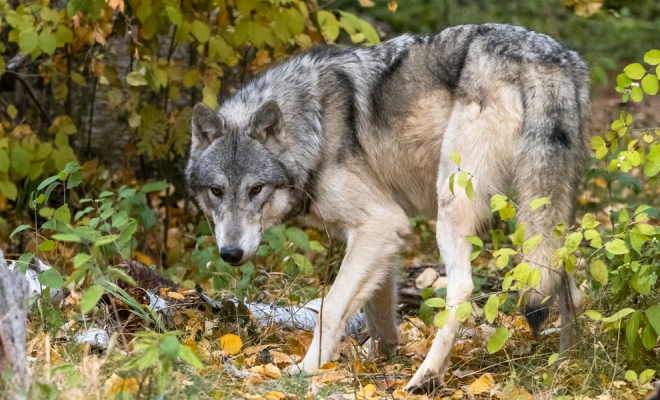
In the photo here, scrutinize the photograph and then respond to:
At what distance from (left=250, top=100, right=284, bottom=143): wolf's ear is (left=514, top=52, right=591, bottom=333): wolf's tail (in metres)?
1.33

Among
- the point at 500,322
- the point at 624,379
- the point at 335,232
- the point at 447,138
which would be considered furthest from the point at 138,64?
the point at 624,379

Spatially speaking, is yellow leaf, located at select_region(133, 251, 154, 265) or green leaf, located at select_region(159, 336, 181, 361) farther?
yellow leaf, located at select_region(133, 251, 154, 265)

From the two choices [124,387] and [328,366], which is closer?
[124,387]

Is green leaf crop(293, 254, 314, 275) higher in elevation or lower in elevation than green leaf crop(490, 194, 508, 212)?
lower

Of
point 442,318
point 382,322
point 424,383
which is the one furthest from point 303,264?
point 442,318

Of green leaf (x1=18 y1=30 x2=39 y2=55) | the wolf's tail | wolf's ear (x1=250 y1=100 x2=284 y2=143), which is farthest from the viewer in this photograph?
green leaf (x1=18 y1=30 x2=39 y2=55)

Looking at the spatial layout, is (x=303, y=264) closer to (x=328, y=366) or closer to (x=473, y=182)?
(x=328, y=366)

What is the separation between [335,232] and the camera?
443 cm

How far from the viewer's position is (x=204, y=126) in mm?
4410

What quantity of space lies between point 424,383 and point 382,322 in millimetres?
1016

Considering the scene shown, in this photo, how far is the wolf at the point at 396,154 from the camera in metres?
3.78

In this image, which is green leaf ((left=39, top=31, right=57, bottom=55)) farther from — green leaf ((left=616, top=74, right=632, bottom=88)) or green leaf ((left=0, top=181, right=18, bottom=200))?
green leaf ((left=616, top=74, right=632, bottom=88))

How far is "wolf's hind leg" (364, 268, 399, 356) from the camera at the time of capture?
4.59 m

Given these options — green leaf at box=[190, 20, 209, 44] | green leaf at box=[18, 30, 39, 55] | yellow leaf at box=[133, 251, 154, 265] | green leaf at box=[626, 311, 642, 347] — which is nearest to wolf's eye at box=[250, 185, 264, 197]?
green leaf at box=[190, 20, 209, 44]
